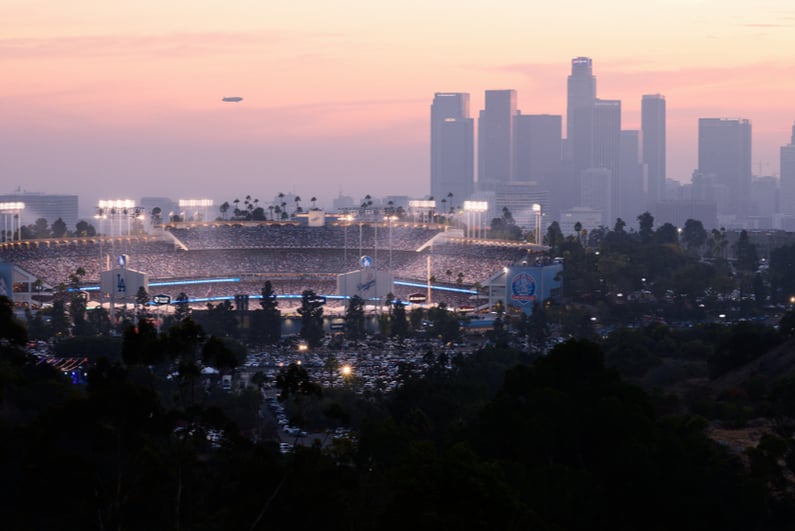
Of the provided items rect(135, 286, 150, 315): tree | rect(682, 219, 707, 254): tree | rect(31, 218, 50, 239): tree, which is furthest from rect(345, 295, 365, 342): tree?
rect(682, 219, 707, 254): tree

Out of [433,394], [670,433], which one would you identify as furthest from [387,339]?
[670,433]

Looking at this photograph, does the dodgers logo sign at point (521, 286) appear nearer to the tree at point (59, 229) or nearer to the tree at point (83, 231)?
the tree at point (83, 231)

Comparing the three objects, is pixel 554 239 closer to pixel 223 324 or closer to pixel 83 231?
pixel 223 324

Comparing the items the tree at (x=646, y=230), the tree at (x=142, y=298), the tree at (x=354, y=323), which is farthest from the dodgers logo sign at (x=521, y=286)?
the tree at (x=646, y=230)

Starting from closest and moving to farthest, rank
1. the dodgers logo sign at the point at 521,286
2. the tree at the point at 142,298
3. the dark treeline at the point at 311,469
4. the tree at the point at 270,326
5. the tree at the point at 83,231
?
the dark treeline at the point at 311,469
the tree at the point at 270,326
the tree at the point at 142,298
the dodgers logo sign at the point at 521,286
the tree at the point at 83,231

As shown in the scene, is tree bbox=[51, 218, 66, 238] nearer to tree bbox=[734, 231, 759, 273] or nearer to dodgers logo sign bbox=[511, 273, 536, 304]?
dodgers logo sign bbox=[511, 273, 536, 304]

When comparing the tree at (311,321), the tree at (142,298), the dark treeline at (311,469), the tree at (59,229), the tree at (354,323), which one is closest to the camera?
the dark treeline at (311,469)

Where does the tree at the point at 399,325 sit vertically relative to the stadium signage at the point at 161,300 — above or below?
below

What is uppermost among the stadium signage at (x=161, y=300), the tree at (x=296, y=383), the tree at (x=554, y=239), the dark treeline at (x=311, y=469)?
the tree at (x=554, y=239)
